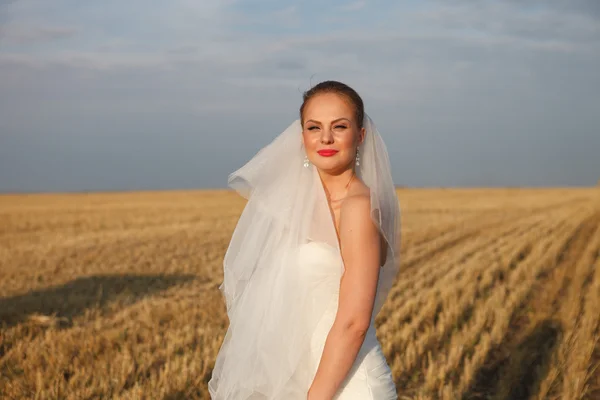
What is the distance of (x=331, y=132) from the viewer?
250cm

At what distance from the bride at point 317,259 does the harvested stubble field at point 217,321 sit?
2.76m

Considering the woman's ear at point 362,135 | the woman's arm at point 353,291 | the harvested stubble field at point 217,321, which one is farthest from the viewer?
the harvested stubble field at point 217,321

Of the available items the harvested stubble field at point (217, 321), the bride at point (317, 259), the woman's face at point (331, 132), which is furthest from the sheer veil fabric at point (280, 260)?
the harvested stubble field at point (217, 321)

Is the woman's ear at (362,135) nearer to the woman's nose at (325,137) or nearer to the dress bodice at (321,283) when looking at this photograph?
the woman's nose at (325,137)

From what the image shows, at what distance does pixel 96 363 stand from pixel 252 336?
12.7 feet

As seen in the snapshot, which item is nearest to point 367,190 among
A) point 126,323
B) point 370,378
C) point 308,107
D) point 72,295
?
point 308,107

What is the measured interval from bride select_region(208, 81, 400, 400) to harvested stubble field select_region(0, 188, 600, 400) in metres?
2.76

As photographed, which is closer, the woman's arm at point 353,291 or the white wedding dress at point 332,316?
the woman's arm at point 353,291

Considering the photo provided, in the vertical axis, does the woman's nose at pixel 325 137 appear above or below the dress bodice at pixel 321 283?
above

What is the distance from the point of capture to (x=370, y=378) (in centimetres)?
253

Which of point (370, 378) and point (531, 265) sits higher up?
point (370, 378)

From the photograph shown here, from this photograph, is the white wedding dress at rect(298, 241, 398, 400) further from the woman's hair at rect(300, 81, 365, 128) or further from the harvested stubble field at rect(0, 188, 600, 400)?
the harvested stubble field at rect(0, 188, 600, 400)

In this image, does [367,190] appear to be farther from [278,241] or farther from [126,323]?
[126,323]

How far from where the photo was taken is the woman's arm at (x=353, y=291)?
2.31 meters
